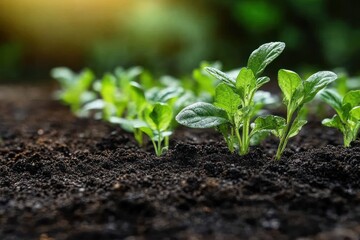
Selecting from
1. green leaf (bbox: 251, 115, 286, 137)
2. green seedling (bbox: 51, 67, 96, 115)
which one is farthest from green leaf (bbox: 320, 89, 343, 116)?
green seedling (bbox: 51, 67, 96, 115)

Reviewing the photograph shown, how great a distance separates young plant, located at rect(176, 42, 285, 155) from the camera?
5.82 ft

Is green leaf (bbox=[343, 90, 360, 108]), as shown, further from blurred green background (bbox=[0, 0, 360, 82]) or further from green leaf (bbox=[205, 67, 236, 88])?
blurred green background (bbox=[0, 0, 360, 82])

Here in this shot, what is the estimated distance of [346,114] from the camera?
6.36ft

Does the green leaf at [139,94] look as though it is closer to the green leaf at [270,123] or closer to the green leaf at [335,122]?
the green leaf at [270,123]

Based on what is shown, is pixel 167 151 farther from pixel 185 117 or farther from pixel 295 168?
pixel 295 168

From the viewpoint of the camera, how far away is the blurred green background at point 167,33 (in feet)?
18.0

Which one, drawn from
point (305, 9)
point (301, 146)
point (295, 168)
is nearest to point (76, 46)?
point (305, 9)

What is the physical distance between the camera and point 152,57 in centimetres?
549

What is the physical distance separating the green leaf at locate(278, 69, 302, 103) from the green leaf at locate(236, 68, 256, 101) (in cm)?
10

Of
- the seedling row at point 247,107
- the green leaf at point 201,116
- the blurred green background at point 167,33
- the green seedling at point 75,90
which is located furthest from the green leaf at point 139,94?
the blurred green background at point 167,33

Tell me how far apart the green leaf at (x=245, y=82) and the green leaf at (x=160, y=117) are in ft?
0.98

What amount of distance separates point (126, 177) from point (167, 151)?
1.00ft

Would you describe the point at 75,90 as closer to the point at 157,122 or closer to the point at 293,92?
the point at 157,122


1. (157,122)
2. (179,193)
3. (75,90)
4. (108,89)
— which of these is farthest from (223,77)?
(75,90)
